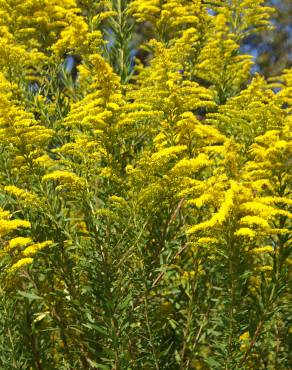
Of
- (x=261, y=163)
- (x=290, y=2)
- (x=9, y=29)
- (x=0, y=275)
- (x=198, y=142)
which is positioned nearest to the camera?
(x=0, y=275)

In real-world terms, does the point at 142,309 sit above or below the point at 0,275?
below

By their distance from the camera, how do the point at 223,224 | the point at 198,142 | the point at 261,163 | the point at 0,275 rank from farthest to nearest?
the point at 198,142
the point at 261,163
the point at 0,275
the point at 223,224

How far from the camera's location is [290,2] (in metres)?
19.9

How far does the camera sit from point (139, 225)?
3.27 meters

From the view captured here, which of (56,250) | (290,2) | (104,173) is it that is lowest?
(290,2)

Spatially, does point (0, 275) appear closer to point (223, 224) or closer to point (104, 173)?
point (104, 173)

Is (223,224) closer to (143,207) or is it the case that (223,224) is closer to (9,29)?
(143,207)

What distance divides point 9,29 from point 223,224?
3.03 meters

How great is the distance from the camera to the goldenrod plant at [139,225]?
3.09 m

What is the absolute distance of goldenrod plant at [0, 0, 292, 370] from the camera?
309 centimetres

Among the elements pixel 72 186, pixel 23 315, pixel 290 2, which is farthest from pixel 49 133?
pixel 290 2

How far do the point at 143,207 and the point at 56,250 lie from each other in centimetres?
70

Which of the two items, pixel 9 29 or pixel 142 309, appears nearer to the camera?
pixel 142 309

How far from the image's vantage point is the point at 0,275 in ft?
10.4
